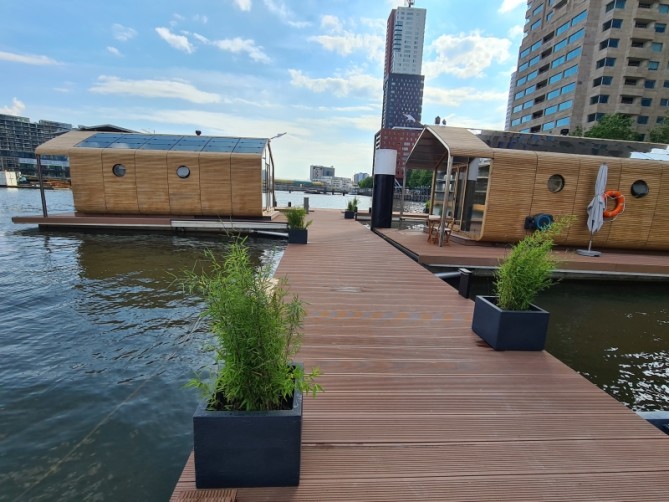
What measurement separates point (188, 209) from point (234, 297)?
1380 cm

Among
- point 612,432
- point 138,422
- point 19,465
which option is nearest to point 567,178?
point 612,432

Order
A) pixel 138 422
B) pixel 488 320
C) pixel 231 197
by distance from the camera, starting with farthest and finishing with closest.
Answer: pixel 231 197, pixel 488 320, pixel 138 422

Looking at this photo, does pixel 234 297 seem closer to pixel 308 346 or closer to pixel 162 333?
pixel 308 346

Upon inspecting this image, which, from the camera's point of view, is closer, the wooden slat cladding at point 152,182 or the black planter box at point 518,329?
the black planter box at point 518,329

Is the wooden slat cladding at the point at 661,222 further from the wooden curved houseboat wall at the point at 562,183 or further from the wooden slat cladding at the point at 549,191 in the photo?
the wooden slat cladding at the point at 549,191

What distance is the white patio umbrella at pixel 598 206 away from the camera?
8984mm

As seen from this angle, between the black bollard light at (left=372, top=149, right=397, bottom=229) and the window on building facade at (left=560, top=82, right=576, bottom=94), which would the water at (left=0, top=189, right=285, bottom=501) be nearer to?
the black bollard light at (left=372, top=149, right=397, bottom=229)

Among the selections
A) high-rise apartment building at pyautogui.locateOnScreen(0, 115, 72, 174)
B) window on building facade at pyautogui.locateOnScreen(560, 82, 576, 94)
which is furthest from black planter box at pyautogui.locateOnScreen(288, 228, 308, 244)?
high-rise apartment building at pyautogui.locateOnScreen(0, 115, 72, 174)

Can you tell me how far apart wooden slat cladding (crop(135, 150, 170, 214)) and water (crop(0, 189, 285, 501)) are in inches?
248

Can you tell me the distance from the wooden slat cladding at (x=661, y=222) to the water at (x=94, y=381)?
12741 millimetres

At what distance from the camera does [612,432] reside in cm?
246

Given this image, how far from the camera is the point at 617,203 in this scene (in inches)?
378

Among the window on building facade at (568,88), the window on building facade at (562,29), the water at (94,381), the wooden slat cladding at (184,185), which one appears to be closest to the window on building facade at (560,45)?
the window on building facade at (562,29)

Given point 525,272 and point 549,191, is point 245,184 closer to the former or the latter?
point 549,191
